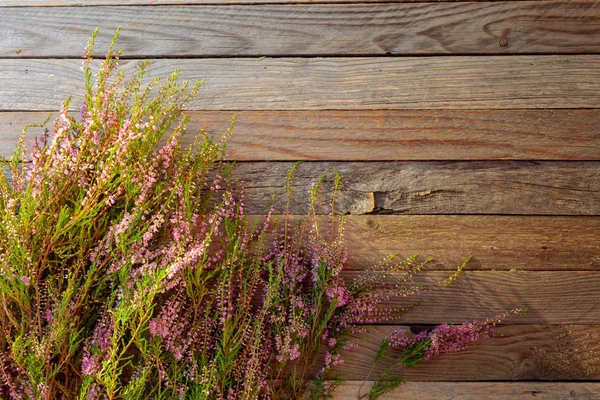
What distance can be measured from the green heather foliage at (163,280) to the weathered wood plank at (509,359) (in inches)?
1.8

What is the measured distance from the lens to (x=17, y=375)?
1.63 m

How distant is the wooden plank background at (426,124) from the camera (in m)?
1.83

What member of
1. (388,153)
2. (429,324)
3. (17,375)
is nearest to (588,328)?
(429,324)

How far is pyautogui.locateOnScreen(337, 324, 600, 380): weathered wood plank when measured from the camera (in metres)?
1.81

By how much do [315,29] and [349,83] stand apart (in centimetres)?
23

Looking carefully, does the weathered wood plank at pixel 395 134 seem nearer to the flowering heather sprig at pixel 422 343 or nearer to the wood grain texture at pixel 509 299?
the wood grain texture at pixel 509 299

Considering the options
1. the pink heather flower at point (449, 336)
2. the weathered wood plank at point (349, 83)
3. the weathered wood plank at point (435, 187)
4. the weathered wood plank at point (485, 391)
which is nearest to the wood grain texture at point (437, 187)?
the weathered wood plank at point (435, 187)

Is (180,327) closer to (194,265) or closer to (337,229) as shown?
(194,265)

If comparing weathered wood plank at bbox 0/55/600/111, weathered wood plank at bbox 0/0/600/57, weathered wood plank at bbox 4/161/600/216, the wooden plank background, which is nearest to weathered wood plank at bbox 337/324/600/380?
the wooden plank background

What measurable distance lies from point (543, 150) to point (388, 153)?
53cm

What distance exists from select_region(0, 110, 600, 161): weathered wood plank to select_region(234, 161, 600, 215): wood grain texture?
3 cm

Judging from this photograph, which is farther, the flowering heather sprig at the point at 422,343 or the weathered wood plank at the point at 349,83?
the weathered wood plank at the point at 349,83

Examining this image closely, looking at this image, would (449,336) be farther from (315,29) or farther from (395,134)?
(315,29)

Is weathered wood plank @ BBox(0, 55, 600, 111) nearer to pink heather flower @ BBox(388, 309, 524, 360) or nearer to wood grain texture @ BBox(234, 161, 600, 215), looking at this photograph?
wood grain texture @ BBox(234, 161, 600, 215)
